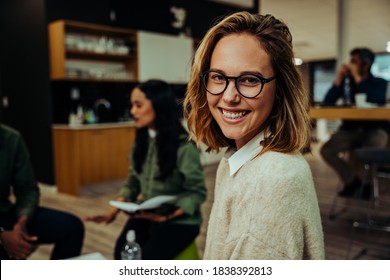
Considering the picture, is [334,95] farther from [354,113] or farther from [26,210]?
[26,210]

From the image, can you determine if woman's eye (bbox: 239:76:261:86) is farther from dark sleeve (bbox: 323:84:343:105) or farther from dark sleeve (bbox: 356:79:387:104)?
dark sleeve (bbox: 323:84:343:105)

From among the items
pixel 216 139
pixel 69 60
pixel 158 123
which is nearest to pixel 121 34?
pixel 69 60

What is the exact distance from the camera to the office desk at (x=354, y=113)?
8.24 feet

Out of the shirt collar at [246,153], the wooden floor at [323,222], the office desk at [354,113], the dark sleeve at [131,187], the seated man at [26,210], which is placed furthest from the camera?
the wooden floor at [323,222]

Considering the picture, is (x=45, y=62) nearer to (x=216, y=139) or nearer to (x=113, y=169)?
(x=113, y=169)

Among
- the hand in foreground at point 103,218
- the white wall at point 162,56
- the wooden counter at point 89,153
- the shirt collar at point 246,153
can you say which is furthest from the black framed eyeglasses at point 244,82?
the white wall at point 162,56

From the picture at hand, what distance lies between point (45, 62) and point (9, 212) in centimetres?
321

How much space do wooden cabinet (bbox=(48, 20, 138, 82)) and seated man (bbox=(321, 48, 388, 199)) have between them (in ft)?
9.33

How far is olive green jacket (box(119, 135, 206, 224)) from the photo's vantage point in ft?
5.58

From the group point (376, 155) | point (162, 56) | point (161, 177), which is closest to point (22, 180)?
point (161, 177)

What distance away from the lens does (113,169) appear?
490 centimetres

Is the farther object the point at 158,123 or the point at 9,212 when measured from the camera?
the point at 158,123

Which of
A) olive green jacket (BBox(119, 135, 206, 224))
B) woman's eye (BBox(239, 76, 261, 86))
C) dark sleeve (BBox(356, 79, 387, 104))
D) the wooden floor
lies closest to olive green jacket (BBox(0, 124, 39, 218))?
olive green jacket (BBox(119, 135, 206, 224))

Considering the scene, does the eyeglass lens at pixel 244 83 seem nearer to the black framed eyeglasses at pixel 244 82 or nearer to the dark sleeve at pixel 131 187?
the black framed eyeglasses at pixel 244 82
